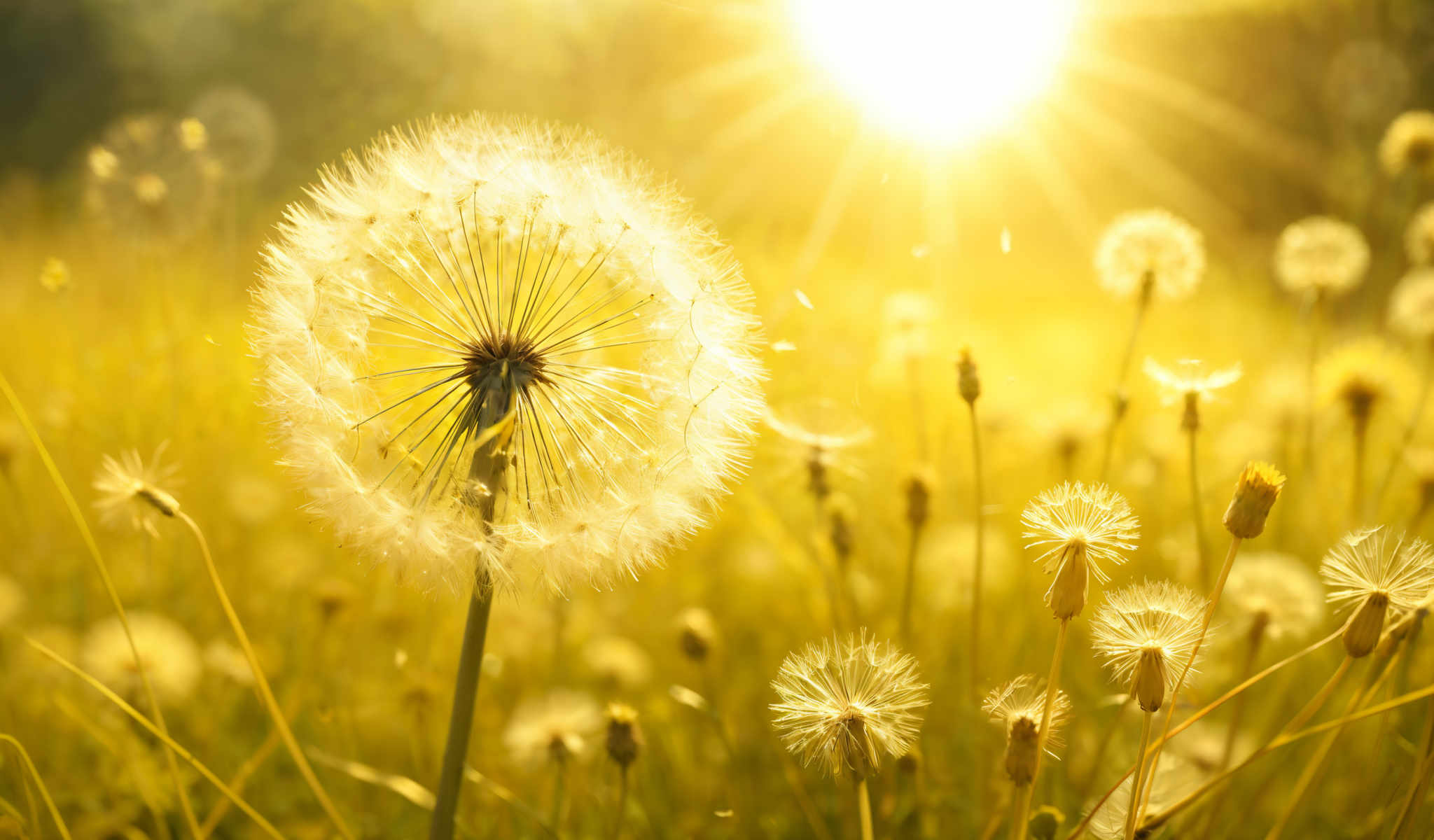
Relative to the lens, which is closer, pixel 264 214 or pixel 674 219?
pixel 674 219

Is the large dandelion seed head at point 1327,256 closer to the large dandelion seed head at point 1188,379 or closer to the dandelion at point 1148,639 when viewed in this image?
the large dandelion seed head at point 1188,379

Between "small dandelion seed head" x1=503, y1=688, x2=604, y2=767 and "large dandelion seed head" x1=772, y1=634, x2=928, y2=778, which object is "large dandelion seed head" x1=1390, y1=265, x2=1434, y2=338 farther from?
"small dandelion seed head" x1=503, y1=688, x2=604, y2=767

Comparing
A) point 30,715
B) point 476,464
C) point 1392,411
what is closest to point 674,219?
point 476,464

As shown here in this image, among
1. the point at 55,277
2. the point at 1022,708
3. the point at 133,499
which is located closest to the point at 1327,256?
the point at 1022,708

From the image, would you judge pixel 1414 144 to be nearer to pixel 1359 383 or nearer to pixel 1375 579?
pixel 1359 383

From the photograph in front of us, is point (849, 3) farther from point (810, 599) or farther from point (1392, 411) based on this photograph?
point (1392, 411)

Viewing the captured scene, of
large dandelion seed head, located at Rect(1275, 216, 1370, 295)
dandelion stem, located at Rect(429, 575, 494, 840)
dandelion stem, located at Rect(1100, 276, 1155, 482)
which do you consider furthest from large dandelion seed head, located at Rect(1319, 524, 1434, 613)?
large dandelion seed head, located at Rect(1275, 216, 1370, 295)
